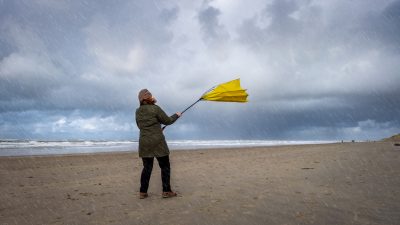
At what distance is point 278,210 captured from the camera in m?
5.09

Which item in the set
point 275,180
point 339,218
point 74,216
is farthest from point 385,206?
point 74,216

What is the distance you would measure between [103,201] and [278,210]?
3564 mm

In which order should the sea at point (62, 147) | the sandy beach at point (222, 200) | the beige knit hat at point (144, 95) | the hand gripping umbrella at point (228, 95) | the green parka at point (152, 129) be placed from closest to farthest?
the sandy beach at point (222, 200), the green parka at point (152, 129), the beige knit hat at point (144, 95), the hand gripping umbrella at point (228, 95), the sea at point (62, 147)

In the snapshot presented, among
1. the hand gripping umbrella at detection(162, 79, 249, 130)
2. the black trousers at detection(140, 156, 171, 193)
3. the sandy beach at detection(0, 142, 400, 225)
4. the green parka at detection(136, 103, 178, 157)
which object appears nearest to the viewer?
the sandy beach at detection(0, 142, 400, 225)

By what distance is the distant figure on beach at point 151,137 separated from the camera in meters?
6.49

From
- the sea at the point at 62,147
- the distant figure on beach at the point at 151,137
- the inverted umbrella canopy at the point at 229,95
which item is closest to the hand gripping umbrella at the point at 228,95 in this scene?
the inverted umbrella canopy at the point at 229,95

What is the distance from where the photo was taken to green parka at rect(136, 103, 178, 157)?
6.47 m

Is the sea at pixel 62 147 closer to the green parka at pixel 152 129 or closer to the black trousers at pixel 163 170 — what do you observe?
the black trousers at pixel 163 170

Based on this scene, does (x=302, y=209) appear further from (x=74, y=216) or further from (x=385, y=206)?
(x=74, y=216)

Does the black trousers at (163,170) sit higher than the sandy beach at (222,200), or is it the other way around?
Answer: the black trousers at (163,170)

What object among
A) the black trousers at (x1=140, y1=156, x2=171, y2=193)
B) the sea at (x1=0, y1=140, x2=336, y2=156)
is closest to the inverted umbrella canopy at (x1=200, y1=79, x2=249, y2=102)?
the black trousers at (x1=140, y1=156, x2=171, y2=193)

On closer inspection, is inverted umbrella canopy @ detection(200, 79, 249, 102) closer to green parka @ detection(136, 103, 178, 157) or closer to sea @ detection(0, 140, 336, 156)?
green parka @ detection(136, 103, 178, 157)

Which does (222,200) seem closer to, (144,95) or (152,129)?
(152,129)

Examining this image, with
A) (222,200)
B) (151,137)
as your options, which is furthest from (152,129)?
(222,200)
